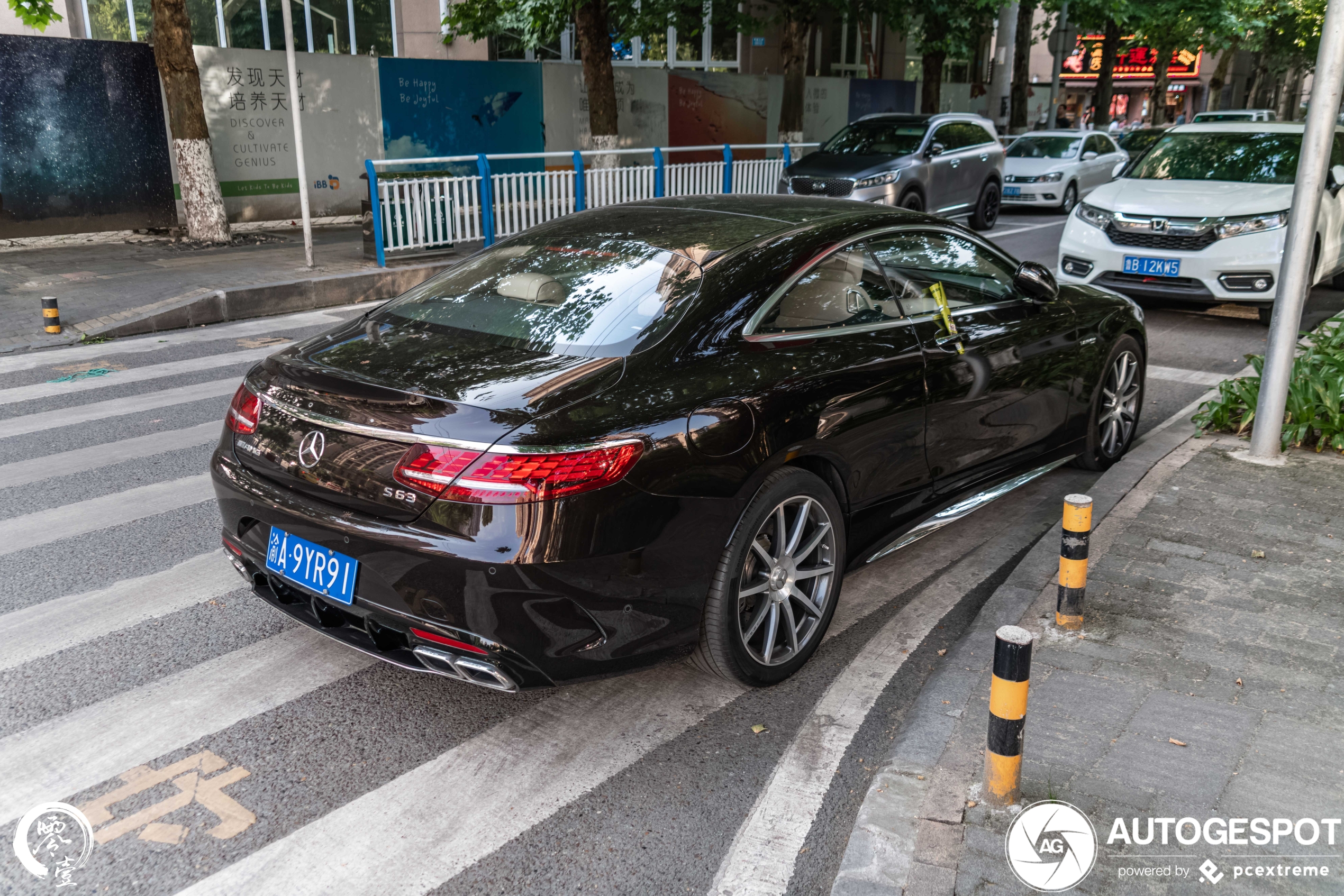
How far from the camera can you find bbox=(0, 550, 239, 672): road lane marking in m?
3.94

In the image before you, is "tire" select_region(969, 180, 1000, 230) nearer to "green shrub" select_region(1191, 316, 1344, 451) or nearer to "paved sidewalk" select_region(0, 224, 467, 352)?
"paved sidewalk" select_region(0, 224, 467, 352)

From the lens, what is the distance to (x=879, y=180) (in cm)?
1488

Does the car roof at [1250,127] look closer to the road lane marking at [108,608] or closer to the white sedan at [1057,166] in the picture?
the white sedan at [1057,166]

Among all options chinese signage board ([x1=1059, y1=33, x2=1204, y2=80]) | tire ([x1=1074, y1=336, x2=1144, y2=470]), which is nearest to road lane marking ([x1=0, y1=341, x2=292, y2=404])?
tire ([x1=1074, y1=336, x2=1144, y2=470])

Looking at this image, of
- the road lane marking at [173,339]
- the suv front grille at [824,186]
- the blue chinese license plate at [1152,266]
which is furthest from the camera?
the suv front grille at [824,186]

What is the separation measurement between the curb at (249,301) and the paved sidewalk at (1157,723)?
6.18 meters

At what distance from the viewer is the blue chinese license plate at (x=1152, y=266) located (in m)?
9.37

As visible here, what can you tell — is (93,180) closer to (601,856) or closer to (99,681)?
(99,681)

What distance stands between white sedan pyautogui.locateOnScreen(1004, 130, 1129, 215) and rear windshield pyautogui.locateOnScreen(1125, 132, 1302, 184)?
863 centimetres

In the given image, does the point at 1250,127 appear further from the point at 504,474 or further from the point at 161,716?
the point at 161,716

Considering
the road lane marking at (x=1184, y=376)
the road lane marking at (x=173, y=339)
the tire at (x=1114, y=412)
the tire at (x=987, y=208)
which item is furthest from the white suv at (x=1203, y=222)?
the road lane marking at (x=173, y=339)

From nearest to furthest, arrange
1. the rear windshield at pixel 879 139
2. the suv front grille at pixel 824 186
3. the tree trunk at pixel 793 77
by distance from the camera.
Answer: the suv front grille at pixel 824 186 < the rear windshield at pixel 879 139 < the tree trunk at pixel 793 77

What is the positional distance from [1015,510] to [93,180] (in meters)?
13.4

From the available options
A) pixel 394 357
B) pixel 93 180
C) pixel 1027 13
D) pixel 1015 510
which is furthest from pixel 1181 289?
pixel 1027 13
